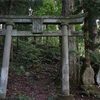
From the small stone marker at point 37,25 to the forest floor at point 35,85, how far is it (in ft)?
7.85

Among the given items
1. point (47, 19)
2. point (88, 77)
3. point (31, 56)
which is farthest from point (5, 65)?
point (31, 56)

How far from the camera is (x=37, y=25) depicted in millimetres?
7223

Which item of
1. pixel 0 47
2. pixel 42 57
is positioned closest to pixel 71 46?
pixel 42 57

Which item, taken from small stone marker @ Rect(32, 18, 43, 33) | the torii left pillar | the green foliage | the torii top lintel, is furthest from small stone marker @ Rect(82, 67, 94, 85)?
the green foliage

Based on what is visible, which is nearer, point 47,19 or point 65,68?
point 65,68

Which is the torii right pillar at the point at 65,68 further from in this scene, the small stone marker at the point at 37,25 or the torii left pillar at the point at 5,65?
the torii left pillar at the point at 5,65

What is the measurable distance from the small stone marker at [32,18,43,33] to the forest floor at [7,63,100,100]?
2.39 meters

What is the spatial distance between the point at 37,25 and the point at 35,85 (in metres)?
2.71

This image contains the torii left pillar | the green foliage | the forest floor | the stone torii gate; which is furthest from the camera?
the green foliage

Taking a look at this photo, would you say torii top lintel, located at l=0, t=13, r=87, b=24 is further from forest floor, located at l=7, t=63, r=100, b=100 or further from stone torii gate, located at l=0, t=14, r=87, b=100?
forest floor, located at l=7, t=63, r=100, b=100

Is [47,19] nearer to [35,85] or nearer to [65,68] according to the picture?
[65,68]

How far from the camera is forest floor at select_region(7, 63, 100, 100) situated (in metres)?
7.09

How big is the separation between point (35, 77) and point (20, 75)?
2.41ft

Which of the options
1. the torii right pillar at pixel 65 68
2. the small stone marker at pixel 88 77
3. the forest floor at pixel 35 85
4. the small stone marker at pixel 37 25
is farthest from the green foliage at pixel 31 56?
the small stone marker at pixel 88 77
